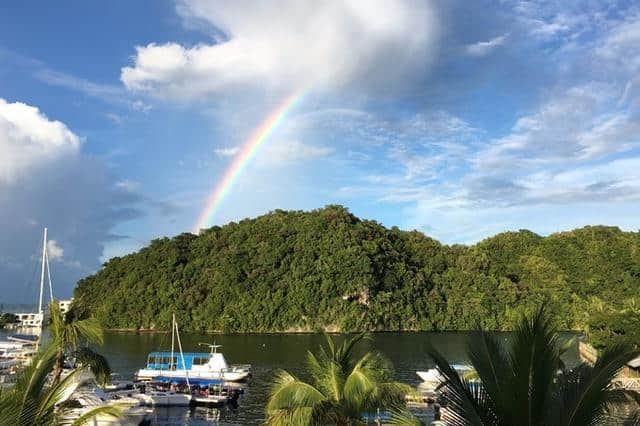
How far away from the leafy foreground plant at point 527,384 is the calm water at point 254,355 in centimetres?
2009

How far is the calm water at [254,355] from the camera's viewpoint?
32.6 m

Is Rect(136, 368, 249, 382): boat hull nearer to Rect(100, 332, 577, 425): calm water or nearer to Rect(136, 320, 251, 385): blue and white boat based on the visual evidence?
Rect(136, 320, 251, 385): blue and white boat

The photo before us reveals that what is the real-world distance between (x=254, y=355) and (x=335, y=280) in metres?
39.7

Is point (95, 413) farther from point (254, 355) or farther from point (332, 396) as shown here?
point (254, 355)

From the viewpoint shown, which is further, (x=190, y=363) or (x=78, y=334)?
(x=190, y=363)

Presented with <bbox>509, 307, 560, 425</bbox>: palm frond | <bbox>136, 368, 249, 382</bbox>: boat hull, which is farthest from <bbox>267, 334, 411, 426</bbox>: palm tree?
<bbox>136, 368, 249, 382</bbox>: boat hull

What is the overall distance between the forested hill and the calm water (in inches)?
321

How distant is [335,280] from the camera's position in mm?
98062

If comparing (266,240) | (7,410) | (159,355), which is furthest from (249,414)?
(266,240)

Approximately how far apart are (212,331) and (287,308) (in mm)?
13322

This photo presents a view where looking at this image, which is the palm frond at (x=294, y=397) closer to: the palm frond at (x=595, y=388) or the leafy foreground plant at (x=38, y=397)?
the leafy foreground plant at (x=38, y=397)

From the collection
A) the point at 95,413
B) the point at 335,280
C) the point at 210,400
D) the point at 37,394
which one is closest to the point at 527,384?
the point at 95,413

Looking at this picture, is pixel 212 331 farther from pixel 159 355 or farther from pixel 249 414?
pixel 249 414

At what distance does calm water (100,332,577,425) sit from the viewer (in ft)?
107
